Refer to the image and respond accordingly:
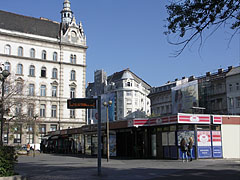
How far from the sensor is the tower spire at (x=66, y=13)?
72.9 m

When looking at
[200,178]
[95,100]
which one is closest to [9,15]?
[95,100]

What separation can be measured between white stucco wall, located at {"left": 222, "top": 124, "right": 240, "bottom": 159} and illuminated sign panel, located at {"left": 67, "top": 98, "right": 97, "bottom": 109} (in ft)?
46.4

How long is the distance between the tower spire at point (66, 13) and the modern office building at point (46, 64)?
3010 mm

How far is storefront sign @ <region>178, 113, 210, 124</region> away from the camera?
24347mm

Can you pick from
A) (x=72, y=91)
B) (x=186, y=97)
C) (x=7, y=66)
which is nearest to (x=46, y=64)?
(x=72, y=91)

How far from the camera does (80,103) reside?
1573 centimetres

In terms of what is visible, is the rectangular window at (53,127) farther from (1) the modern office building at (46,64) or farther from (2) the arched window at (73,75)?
(2) the arched window at (73,75)

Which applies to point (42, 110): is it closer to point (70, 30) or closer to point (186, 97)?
point (70, 30)

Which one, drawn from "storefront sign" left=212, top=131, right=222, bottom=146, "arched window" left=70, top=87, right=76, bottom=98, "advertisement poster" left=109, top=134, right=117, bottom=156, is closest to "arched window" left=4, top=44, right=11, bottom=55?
"arched window" left=70, top=87, right=76, bottom=98

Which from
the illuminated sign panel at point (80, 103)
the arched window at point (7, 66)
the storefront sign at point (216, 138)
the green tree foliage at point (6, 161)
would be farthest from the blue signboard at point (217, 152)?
the arched window at point (7, 66)

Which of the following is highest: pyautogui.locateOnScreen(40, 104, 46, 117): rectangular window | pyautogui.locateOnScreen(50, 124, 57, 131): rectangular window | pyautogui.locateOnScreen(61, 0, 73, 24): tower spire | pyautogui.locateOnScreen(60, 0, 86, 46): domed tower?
pyautogui.locateOnScreen(61, 0, 73, 24): tower spire

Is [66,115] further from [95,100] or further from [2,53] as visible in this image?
[95,100]

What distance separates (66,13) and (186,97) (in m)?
32.3

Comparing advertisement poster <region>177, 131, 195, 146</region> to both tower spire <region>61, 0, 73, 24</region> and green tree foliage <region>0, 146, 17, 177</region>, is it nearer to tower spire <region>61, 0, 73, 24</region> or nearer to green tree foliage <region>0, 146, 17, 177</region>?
green tree foliage <region>0, 146, 17, 177</region>
